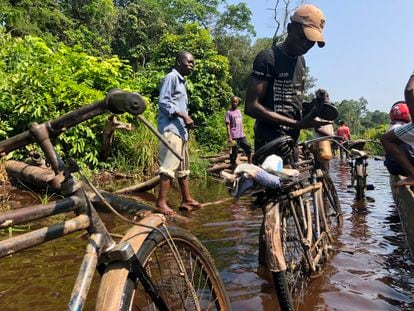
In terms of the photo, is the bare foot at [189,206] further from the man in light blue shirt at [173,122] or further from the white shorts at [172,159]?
the white shorts at [172,159]

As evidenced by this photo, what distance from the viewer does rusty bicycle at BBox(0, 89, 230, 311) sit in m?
1.36

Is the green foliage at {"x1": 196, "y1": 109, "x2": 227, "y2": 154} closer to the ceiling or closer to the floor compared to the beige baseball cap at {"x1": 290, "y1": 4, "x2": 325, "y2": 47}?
closer to the floor

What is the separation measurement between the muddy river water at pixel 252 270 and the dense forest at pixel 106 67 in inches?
116

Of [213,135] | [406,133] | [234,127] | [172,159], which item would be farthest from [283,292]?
[213,135]

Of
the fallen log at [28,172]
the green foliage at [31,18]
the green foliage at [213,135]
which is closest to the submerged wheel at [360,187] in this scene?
the fallen log at [28,172]

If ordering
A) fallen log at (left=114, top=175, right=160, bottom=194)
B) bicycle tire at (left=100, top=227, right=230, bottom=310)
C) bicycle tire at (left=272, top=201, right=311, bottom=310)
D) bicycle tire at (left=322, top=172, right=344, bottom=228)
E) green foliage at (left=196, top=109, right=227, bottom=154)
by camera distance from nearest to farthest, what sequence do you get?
bicycle tire at (left=100, top=227, right=230, bottom=310) → bicycle tire at (left=272, top=201, right=311, bottom=310) → bicycle tire at (left=322, top=172, right=344, bottom=228) → fallen log at (left=114, top=175, right=160, bottom=194) → green foliage at (left=196, top=109, right=227, bottom=154)

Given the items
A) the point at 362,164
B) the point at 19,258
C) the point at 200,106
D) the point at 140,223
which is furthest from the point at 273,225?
the point at 200,106

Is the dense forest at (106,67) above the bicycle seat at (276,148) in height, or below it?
above

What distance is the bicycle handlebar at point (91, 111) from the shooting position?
1354 mm

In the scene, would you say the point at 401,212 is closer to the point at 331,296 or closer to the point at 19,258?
the point at 331,296

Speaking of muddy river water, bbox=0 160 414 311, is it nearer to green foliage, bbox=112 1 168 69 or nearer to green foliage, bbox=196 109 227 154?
green foliage, bbox=196 109 227 154

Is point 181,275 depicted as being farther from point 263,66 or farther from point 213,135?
point 213,135

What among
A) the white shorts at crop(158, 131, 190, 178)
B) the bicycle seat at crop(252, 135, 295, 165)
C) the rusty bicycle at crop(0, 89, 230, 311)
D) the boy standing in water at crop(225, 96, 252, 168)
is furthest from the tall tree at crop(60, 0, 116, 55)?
the rusty bicycle at crop(0, 89, 230, 311)

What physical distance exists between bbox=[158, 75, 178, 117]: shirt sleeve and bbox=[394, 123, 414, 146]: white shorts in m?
2.66
